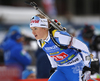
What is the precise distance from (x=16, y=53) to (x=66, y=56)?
9.70 ft

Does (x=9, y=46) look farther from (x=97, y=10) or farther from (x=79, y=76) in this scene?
(x=97, y=10)

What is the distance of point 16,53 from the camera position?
6.11 meters

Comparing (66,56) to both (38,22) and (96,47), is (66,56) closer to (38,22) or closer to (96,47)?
(38,22)

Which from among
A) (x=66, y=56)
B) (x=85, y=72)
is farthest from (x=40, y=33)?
(x=85, y=72)

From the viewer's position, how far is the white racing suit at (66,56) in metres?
3.26

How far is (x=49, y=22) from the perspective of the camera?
3.46m

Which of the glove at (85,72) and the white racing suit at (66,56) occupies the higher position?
the white racing suit at (66,56)

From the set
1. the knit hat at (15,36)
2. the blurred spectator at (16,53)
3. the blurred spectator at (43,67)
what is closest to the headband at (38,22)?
the blurred spectator at (43,67)

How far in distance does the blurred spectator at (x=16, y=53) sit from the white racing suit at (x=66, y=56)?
274 cm

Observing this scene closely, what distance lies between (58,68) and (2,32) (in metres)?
9.41

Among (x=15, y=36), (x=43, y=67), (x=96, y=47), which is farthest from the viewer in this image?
(x=15, y=36)

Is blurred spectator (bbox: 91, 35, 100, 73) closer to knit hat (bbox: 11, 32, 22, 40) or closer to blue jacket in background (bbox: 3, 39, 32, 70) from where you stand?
blue jacket in background (bbox: 3, 39, 32, 70)

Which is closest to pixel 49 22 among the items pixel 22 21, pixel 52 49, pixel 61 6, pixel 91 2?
pixel 52 49

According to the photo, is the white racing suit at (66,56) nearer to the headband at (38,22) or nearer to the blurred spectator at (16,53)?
the headband at (38,22)
